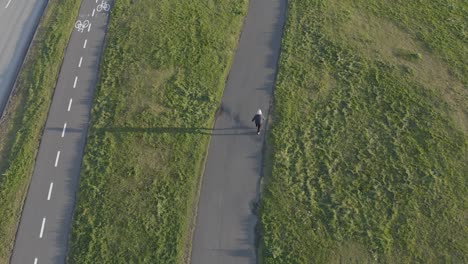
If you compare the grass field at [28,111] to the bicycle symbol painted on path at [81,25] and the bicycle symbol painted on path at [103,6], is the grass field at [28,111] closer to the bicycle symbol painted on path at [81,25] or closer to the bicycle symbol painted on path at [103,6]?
the bicycle symbol painted on path at [81,25]

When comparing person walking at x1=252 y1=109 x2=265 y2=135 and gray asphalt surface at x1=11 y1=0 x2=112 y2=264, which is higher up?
person walking at x1=252 y1=109 x2=265 y2=135

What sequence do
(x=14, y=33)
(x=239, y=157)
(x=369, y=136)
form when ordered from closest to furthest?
(x=239, y=157)
(x=369, y=136)
(x=14, y=33)

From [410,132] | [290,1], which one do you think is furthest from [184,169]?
[290,1]

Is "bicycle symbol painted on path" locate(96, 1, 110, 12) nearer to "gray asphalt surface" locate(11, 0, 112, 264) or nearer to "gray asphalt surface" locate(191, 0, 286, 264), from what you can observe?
"gray asphalt surface" locate(11, 0, 112, 264)

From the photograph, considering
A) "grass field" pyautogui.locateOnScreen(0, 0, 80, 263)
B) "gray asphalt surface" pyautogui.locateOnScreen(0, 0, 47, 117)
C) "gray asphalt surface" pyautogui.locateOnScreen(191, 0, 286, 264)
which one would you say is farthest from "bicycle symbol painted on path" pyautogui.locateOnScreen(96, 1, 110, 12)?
"gray asphalt surface" pyautogui.locateOnScreen(191, 0, 286, 264)

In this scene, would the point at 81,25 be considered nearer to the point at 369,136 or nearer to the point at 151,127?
the point at 151,127

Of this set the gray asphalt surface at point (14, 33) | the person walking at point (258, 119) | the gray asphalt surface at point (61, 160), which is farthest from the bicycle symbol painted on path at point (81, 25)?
the person walking at point (258, 119)

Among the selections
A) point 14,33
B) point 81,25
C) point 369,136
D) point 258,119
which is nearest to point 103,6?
point 81,25

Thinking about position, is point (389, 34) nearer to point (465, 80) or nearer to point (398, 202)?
point (465, 80)
